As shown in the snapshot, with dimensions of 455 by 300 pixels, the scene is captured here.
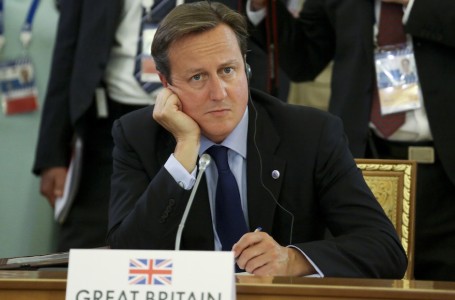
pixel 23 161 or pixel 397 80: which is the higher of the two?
pixel 397 80

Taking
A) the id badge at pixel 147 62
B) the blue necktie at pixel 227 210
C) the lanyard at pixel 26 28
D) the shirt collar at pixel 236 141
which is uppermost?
the lanyard at pixel 26 28

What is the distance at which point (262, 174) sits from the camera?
3.48 meters

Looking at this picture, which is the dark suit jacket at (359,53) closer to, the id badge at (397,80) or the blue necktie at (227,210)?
the id badge at (397,80)

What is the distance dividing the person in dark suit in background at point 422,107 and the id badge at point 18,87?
1755 mm

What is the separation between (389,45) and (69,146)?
1.67 metres

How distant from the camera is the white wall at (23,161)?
19.6ft

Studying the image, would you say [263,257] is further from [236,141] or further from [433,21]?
[433,21]

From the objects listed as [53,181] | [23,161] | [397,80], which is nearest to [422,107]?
[397,80]

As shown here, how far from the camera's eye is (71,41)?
17.2ft

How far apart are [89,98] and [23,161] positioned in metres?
1.16

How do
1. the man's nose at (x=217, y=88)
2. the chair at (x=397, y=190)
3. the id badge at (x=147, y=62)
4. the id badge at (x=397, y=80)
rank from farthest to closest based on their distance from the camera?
the id badge at (x=147, y=62), the id badge at (x=397, y=80), the chair at (x=397, y=190), the man's nose at (x=217, y=88)

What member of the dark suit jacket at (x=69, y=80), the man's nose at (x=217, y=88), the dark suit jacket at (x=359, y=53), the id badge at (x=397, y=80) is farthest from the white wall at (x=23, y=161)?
the man's nose at (x=217, y=88)

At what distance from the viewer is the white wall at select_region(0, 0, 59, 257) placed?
5984mm

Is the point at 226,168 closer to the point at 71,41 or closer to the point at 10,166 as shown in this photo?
the point at 71,41
